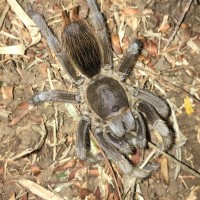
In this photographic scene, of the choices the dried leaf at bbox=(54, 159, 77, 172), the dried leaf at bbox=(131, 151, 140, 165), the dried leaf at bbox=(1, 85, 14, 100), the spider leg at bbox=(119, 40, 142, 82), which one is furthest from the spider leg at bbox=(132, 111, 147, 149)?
the dried leaf at bbox=(1, 85, 14, 100)

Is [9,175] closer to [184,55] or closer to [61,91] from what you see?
[61,91]

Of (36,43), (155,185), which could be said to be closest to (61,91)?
(36,43)

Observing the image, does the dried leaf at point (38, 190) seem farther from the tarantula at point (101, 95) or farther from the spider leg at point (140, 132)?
the spider leg at point (140, 132)

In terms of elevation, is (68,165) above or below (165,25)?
below

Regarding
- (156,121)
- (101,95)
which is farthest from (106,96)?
(156,121)

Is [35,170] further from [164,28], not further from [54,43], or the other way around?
[164,28]
